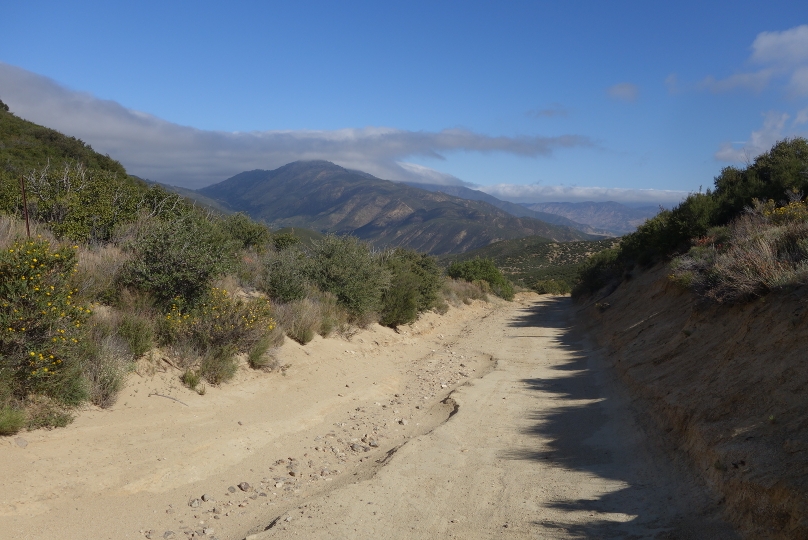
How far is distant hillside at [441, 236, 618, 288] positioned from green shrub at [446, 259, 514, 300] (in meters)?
18.1

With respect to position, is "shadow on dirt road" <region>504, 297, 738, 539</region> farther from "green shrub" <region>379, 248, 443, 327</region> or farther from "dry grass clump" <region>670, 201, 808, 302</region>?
"green shrub" <region>379, 248, 443, 327</region>

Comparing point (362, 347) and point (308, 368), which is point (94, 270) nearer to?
point (308, 368)

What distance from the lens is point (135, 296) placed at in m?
10.2

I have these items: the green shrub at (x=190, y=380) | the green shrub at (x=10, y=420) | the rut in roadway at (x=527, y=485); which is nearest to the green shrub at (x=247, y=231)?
the green shrub at (x=190, y=380)

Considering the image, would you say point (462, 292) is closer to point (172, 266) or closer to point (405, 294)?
point (405, 294)

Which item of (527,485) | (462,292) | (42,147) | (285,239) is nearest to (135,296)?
(527,485)

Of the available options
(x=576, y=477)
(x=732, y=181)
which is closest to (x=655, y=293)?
(x=732, y=181)

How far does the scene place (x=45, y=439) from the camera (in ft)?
21.0

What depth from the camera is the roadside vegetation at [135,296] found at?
683cm

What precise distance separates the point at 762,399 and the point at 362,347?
10103 millimetres

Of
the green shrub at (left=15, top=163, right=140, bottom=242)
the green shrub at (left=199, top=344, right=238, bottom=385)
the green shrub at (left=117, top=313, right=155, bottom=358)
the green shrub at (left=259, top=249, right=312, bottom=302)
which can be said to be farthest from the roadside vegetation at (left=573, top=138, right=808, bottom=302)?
the green shrub at (left=15, top=163, right=140, bottom=242)

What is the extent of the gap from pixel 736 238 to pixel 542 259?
74814mm

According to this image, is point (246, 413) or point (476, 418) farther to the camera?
point (476, 418)

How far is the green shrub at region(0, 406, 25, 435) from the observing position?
6062 millimetres
